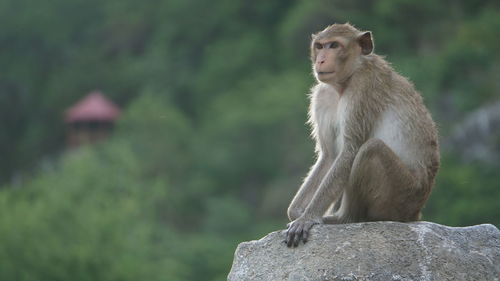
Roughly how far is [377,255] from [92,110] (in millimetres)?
88764

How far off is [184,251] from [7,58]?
36.4 m

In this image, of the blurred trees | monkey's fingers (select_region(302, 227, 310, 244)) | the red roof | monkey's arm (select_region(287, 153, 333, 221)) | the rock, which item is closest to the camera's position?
the rock

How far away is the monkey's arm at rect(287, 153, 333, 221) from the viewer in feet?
34.7

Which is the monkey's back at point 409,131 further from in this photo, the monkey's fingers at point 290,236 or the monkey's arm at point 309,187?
the monkey's fingers at point 290,236

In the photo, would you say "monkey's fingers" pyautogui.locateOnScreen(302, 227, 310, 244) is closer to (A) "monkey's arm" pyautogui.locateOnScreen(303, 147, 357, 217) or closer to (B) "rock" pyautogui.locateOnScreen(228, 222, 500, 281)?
(B) "rock" pyautogui.locateOnScreen(228, 222, 500, 281)

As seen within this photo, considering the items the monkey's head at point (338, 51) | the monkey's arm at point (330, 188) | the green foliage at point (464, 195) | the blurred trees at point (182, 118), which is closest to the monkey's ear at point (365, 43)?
the monkey's head at point (338, 51)

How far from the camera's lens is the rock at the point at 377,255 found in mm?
9273

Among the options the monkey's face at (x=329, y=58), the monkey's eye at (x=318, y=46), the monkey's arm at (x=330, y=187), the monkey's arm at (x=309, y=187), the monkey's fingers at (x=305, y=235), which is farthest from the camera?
the monkey's arm at (x=309, y=187)

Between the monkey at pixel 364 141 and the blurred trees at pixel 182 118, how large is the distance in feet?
147

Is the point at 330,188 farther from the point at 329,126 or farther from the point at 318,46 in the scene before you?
the point at 318,46

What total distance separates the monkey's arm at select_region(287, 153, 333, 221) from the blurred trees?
4457 centimetres

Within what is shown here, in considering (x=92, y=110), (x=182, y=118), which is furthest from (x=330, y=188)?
(x=92, y=110)

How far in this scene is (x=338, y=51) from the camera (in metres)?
10.5

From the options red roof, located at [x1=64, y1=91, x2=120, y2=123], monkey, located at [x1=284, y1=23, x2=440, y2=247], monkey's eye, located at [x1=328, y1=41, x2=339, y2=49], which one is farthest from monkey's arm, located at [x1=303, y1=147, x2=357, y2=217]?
red roof, located at [x1=64, y1=91, x2=120, y2=123]
